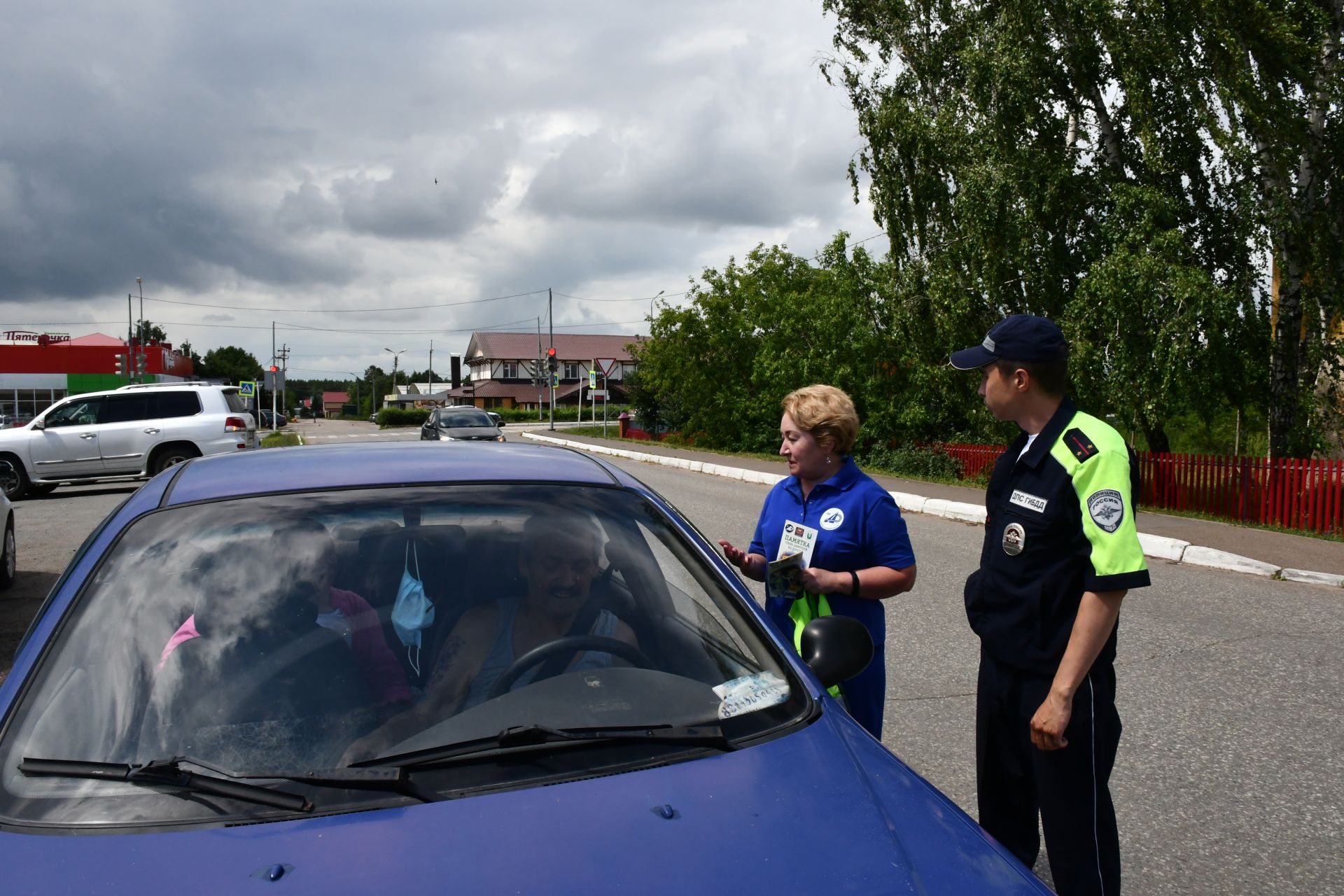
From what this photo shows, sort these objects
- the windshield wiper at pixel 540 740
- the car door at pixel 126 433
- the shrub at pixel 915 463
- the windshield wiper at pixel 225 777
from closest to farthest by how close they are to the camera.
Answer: the windshield wiper at pixel 225 777 < the windshield wiper at pixel 540 740 < the car door at pixel 126 433 < the shrub at pixel 915 463

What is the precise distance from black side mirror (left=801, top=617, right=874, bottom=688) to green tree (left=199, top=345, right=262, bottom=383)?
13931 centimetres

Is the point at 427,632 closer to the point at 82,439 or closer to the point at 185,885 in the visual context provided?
the point at 185,885

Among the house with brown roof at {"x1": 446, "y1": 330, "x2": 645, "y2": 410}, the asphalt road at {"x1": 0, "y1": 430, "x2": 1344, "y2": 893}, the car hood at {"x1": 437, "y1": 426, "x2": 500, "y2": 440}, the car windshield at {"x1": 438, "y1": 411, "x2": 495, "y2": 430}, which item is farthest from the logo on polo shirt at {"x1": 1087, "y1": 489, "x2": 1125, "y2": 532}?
the house with brown roof at {"x1": 446, "y1": 330, "x2": 645, "y2": 410}

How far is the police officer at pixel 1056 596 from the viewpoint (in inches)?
94.8

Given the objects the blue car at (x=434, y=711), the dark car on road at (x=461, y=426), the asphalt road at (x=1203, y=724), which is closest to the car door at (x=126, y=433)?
the dark car on road at (x=461, y=426)

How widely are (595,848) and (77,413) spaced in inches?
774

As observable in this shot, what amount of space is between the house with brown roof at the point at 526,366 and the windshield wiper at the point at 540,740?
→ 9567 centimetres

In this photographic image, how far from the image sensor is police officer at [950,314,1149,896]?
2408 millimetres

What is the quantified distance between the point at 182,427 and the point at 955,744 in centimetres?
1737

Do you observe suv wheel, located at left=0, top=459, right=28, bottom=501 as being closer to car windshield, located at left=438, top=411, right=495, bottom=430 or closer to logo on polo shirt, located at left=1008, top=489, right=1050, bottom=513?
car windshield, located at left=438, top=411, right=495, bottom=430

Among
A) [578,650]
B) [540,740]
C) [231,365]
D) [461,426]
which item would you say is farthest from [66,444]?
[231,365]

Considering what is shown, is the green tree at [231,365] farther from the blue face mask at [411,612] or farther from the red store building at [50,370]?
the blue face mask at [411,612]

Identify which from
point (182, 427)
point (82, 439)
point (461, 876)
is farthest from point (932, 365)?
point (461, 876)

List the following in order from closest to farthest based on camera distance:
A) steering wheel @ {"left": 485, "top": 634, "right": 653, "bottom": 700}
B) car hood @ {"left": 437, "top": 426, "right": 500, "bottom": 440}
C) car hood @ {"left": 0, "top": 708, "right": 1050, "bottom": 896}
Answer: car hood @ {"left": 0, "top": 708, "right": 1050, "bottom": 896}, steering wheel @ {"left": 485, "top": 634, "right": 653, "bottom": 700}, car hood @ {"left": 437, "top": 426, "right": 500, "bottom": 440}
